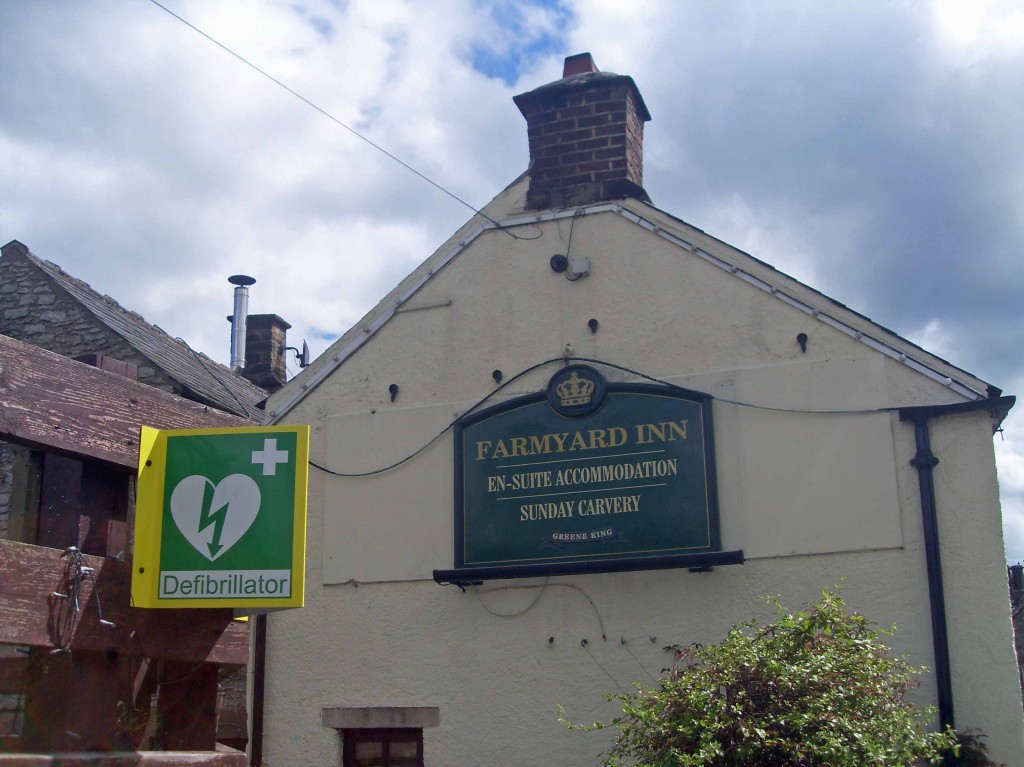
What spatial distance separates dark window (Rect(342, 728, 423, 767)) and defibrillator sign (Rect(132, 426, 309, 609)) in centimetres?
529

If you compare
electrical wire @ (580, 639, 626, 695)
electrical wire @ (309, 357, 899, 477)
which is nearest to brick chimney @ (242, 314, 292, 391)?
electrical wire @ (309, 357, 899, 477)

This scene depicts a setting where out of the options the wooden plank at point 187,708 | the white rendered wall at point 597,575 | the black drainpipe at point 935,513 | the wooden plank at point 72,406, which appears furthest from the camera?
the white rendered wall at point 597,575

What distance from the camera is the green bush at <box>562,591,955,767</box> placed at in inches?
225

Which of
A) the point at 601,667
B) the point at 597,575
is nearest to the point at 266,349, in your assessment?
the point at 597,575

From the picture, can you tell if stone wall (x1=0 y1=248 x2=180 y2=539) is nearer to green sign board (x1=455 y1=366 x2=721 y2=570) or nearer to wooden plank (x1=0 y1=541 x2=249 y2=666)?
green sign board (x1=455 y1=366 x2=721 y2=570)

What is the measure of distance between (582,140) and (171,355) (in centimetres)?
564

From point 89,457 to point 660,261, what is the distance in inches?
248

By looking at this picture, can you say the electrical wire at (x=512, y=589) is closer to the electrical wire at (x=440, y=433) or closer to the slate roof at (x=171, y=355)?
the electrical wire at (x=440, y=433)

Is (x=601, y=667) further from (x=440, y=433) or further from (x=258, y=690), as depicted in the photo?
(x=258, y=690)

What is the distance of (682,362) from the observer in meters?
8.70

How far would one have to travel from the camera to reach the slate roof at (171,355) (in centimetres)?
1127

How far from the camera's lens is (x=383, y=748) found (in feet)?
29.1

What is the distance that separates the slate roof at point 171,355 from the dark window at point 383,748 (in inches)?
118

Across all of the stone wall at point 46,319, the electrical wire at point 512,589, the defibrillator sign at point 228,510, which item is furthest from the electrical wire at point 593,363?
the defibrillator sign at point 228,510
